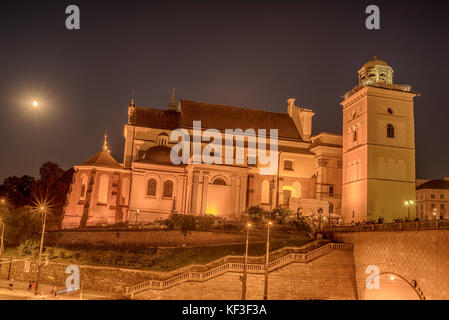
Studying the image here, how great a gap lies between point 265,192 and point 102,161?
70.8 ft

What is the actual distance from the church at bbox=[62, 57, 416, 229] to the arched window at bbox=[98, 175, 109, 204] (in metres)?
0.12

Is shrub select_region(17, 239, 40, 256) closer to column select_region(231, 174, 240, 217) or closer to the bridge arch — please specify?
column select_region(231, 174, 240, 217)

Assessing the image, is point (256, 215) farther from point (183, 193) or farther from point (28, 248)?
point (28, 248)

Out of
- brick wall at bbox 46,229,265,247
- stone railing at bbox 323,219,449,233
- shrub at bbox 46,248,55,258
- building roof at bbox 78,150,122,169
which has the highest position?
building roof at bbox 78,150,122,169

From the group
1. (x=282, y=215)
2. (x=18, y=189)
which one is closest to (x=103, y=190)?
(x=282, y=215)

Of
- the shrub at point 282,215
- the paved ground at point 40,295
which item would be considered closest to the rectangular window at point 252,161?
the shrub at point 282,215

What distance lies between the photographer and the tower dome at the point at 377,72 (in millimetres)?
54594

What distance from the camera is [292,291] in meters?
35.8

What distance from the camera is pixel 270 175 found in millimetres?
62281

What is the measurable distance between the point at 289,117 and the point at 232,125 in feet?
33.2

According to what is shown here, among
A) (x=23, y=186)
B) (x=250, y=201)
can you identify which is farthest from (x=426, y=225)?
(x=23, y=186)

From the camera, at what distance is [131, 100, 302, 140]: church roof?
64250 millimetres

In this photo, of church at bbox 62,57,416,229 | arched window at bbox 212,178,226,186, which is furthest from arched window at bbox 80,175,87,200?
arched window at bbox 212,178,226,186
